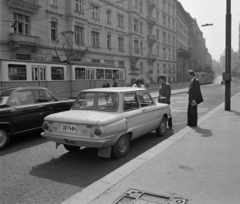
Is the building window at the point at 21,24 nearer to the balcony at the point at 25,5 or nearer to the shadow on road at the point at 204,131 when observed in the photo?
the balcony at the point at 25,5

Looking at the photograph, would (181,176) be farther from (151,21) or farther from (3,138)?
(151,21)

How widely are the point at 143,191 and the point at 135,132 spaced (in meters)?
2.35

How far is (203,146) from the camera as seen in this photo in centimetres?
568

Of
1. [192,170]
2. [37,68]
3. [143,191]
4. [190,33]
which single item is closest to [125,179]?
[143,191]

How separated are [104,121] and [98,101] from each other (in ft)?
3.38

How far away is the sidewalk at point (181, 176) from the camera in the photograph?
3334mm

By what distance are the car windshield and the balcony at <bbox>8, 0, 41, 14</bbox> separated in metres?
23.5

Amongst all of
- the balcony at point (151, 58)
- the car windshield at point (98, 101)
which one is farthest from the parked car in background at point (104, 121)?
the balcony at point (151, 58)

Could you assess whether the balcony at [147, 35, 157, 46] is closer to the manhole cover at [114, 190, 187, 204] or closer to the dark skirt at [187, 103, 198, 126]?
the dark skirt at [187, 103, 198, 126]

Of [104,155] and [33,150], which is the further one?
[33,150]

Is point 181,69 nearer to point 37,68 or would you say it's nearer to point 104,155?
point 37,68

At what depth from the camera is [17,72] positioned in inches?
606

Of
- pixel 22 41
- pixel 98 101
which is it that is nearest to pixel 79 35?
pixel 22 41

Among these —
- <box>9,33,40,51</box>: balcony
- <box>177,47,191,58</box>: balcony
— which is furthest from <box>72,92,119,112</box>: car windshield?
<box>177,47,191,58</box>: balcony
